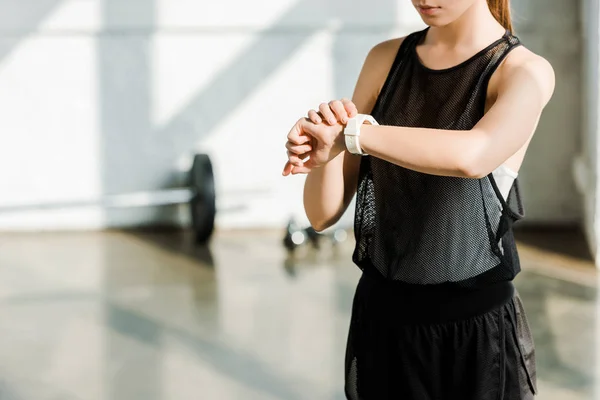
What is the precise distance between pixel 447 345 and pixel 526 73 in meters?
0.43

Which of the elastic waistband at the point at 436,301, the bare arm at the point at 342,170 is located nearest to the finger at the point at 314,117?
the bare arm at the point at 342,170

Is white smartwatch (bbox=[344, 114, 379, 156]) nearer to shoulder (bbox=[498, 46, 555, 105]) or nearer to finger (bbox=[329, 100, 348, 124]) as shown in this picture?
finger (bbox=[329, 100, 348, 124])

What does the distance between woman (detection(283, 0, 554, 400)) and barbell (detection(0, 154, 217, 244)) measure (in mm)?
2919

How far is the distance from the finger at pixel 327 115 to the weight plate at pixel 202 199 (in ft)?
10.1

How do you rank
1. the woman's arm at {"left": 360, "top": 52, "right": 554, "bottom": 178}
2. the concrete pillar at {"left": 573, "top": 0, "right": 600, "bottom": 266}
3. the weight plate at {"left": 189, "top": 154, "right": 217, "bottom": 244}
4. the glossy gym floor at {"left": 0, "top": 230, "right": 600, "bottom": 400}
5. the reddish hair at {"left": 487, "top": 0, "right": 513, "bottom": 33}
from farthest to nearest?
the weight plate at {"left": 189, "top": 154, "right": 217, "bottom": 244} → the concrete pillar at {"left": 573, "top": 0, "right": 600, "bottom": 266} → the glossy gym floor at {"left": 0, "top": 230, "right": 600, "bottom": 400} → the reddish hair at {"left": 487, "top": 0, "right": 513, "bottom": 33} → the woman's arm at {"left": 360, "top": 52, "right": 554, "bottom": 178}

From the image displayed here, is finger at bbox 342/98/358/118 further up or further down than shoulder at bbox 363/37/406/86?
further down

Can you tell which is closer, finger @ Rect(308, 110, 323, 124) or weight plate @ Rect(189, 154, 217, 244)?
finger @ Rect(308, 110, 323, 124)

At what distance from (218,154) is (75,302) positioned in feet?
4.54

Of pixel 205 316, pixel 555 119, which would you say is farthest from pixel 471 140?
pixel 555 119

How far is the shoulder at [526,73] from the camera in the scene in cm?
133

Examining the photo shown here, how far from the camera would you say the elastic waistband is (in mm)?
1451

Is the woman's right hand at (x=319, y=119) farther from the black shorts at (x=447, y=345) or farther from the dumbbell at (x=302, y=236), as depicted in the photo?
the dumbbell at (x=302, y=236)

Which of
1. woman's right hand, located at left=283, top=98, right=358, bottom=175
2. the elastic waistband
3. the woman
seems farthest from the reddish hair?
the elastic waistband

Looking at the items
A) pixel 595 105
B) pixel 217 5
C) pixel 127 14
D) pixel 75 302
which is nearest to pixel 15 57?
Result: pixel 127 14
